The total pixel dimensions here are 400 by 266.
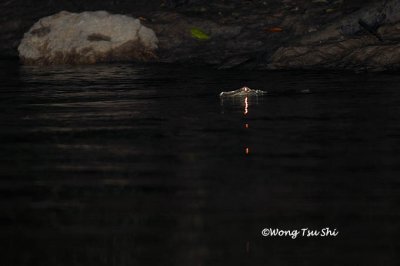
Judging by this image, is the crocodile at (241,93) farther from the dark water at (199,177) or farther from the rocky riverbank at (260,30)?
the rocky riverbank at (260,30)

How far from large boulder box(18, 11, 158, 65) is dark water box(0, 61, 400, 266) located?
6941 millimetres

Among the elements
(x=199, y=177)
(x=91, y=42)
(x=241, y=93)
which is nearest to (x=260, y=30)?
(x=91, y=42)

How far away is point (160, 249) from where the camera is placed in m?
7.24

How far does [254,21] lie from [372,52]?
214 inches

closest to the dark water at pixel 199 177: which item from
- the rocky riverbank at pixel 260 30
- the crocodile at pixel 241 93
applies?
the crocodile at pixel 241 93

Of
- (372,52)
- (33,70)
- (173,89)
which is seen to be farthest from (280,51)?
(33,70)

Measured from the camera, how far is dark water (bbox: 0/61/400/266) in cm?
725

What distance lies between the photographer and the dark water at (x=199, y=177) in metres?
7.25

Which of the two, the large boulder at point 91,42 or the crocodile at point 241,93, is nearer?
the crocodile at point 241,93

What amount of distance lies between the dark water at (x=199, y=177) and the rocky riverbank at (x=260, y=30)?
3.48 meters

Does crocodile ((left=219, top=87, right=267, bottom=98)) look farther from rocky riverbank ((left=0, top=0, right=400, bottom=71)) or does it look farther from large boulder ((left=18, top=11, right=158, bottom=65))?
large boulder ((left=18, top=11, right=158, bottom=65))

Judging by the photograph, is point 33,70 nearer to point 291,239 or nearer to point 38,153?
point 38,153

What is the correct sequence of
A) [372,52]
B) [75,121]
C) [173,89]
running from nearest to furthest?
[75,121], [173,89], [372,52]

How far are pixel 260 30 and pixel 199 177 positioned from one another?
1544 centimetres
